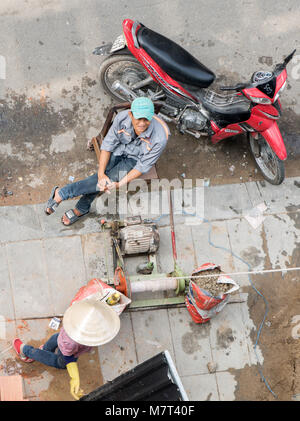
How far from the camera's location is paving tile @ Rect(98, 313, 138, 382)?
4910mm

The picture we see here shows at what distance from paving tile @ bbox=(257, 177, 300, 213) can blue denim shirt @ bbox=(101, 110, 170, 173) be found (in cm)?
180

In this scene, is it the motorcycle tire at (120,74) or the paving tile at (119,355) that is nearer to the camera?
the paving tile at (119,355)

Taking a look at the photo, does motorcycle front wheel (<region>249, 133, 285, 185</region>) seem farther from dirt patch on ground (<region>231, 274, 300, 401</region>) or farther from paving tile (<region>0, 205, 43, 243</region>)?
paving tile (<region>0, 205, 43, 243</region>)

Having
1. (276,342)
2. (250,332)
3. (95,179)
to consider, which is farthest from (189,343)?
(95,179)

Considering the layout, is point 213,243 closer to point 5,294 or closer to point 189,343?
point 189,343

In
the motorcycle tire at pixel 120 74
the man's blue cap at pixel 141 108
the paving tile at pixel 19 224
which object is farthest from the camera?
the motorcycle tire at pixel 120 74

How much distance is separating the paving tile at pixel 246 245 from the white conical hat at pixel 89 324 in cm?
207

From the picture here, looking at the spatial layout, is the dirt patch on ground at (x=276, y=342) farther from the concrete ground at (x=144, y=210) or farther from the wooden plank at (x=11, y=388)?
the wooden plank at (x=11, y=388)

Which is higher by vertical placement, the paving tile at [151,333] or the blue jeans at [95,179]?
the blue jeans at [95,179]

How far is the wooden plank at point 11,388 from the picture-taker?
187 inches

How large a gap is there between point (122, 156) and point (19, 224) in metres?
1.52

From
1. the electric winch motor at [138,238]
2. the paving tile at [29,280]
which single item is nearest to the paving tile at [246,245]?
the electric winch motor at [138,238]

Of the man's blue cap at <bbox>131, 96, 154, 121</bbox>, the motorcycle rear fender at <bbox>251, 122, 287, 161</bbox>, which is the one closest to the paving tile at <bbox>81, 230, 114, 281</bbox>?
the man's blue cap at <bbox>131, 96, 154, 121</bbox>

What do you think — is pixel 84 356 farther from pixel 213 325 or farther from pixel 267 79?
pixel 267 79
